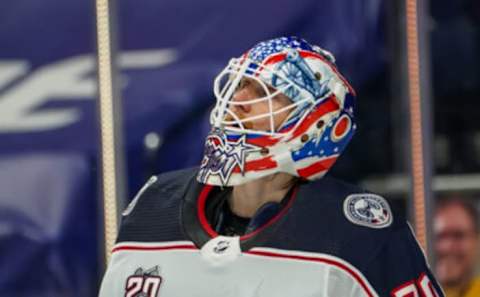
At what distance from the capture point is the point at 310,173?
7.61ft

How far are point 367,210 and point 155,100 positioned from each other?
121 cm

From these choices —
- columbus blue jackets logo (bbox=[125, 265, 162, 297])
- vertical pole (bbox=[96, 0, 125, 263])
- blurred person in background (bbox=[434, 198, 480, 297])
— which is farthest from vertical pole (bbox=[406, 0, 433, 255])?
columbus blue jackets logo (bbox=[125, 265, 162, 297])

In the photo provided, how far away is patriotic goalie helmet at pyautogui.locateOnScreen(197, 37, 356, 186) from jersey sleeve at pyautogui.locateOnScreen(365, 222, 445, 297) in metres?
0.20

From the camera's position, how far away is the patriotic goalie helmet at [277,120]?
2283 mm

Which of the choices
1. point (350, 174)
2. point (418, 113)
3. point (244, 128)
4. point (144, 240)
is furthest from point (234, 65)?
point (350, 174)

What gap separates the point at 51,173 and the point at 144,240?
3.67ft

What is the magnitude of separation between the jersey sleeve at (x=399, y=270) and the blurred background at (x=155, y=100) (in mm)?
1072

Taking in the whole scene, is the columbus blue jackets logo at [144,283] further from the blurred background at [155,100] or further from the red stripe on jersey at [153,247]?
the blurred background at [155,100]

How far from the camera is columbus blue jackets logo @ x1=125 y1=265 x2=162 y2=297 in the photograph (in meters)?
2.27

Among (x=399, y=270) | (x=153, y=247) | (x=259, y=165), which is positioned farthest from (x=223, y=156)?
(x=399, y=270)

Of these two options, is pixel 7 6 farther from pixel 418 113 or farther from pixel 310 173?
pixel 310 173

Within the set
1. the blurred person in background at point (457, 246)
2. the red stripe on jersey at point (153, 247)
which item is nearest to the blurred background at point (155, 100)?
the blurred person in background at point (457, 246)

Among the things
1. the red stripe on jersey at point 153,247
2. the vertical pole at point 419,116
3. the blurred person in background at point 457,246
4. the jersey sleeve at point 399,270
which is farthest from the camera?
the blurred person in background at point 457,246

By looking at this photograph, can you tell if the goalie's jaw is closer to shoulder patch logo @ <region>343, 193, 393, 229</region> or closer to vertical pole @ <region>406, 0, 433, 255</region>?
shoulder patch logo @ <region>343, 193, 393, 229</region>
